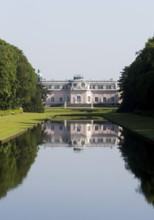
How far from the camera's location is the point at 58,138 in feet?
83.9

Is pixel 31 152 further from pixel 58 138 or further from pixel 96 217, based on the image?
pixel 96 217

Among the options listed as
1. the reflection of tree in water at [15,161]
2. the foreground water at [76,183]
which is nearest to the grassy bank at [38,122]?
the reflection of tree in water at [15,161]

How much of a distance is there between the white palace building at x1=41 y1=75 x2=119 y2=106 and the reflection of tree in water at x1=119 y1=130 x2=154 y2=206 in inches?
4084

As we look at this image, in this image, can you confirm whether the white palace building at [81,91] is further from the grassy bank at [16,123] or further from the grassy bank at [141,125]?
the grassy bank at [141,125]

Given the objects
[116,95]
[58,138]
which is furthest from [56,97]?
[58,138]

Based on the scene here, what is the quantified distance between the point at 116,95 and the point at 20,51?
65336 millimetres

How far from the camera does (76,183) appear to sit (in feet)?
38.8

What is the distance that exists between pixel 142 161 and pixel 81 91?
11160 centimetres

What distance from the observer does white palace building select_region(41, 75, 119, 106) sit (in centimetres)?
12775

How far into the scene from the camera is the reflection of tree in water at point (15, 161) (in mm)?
11758

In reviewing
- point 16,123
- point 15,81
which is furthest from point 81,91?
point 16,123

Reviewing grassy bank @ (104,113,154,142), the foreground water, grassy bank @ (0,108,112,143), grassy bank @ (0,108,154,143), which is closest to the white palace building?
grassy bank @ (0,108,112,143)

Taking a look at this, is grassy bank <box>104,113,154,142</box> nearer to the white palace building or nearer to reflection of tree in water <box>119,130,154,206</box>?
reflection of tree in water <box>119,130,154,206</box>

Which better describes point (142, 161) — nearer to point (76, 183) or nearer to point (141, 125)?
point (76, 183)
